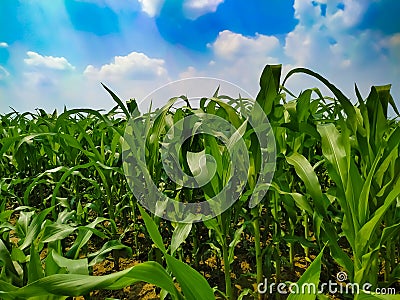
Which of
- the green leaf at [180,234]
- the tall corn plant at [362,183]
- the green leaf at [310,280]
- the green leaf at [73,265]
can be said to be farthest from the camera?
the green leaf at [180,234]

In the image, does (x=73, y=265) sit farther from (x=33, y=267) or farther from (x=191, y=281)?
(x=191, y=281)

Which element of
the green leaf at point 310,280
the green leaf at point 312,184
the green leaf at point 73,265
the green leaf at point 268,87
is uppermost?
the green leaf at point 268,87

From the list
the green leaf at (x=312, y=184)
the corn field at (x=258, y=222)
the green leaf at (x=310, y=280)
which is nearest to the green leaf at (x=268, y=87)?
the corn field at (x=258, y=222)

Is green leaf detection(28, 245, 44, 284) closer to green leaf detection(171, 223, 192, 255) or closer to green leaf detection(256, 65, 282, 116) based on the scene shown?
green leaf detection(171, 223, 192, 255)

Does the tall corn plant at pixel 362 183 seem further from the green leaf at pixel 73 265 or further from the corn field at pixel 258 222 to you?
the green leaf at pixel 73 265

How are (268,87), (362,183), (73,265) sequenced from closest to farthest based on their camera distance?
(73,265) < (362,183) < (268,87)

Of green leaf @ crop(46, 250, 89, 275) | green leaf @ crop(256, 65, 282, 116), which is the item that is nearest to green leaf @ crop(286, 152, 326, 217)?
green leaf @ crop(256, 65, 282, 116)

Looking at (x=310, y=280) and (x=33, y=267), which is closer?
(x=310, y=280)

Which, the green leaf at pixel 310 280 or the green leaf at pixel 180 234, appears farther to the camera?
the green leaf at pixel 180 234

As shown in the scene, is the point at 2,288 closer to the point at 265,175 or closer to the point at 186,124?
the point at 265,175

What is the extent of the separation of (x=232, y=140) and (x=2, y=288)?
606 millimetres

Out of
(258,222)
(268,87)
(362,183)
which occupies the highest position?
(268,87)

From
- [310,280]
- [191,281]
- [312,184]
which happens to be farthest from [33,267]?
[312,184]

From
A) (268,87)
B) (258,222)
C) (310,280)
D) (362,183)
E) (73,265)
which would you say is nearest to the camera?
(310,280)
